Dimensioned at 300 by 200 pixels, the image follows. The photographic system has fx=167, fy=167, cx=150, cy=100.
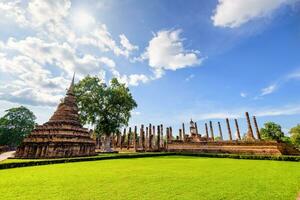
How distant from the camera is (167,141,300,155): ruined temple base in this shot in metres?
23.7

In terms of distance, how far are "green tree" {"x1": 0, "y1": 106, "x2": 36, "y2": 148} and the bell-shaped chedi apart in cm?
3553

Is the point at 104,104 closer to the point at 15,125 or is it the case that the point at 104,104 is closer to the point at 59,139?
the point at 59,139

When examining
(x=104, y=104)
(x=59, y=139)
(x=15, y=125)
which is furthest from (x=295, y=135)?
(x=15, y=125)

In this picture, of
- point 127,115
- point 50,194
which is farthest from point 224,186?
point 127,115

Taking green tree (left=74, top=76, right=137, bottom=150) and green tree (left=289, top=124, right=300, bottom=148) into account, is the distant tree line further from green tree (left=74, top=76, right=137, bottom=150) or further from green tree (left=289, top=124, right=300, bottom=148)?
green tree (left=289, top=124, right=300, bottom=148)

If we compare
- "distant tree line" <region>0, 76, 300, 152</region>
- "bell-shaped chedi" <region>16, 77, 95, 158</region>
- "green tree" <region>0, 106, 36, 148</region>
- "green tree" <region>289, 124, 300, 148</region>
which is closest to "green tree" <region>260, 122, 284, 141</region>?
"green tree" <region>289, 124, 300, 148</region>

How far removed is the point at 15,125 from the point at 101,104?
37.8 m

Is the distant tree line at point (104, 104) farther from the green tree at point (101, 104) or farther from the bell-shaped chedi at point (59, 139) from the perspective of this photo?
the bell-shaped chedi at point (59, 139)

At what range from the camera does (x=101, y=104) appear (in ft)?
99.7

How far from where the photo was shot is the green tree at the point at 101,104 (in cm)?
3001

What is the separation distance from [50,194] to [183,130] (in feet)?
165

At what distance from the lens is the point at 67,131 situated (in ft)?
72.1

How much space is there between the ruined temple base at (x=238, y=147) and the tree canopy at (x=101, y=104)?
11850mm

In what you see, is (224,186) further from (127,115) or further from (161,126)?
(161,126)
